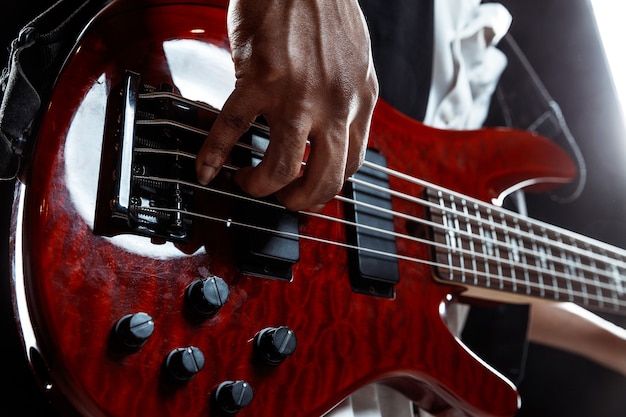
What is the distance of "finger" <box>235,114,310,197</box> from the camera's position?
0.52 m

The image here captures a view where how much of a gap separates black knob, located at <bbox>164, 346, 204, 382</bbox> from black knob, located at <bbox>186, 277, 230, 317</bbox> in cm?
4

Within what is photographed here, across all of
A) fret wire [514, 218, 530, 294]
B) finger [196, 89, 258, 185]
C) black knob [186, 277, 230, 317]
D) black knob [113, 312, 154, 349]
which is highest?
finger [196, 89, 258, 185]

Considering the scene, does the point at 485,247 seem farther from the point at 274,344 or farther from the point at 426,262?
the point at 274,344

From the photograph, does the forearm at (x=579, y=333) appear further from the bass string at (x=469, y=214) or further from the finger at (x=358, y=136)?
the finger at (x=358, y=136)

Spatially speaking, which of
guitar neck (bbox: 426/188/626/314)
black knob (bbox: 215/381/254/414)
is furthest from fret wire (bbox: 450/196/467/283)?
black knob (bbox: 215/381/254/414)

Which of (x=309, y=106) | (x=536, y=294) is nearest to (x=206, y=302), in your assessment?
(x=309, y=106)

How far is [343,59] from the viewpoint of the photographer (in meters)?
0.57

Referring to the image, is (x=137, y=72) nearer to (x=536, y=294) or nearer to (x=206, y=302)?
(x=206, y=302)

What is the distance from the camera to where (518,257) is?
951mm

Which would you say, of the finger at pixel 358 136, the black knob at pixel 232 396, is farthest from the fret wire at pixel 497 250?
the black knob at pixel 232 396

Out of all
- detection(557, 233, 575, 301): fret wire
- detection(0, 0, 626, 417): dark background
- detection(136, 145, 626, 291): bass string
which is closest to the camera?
detection(136, 145, 626, 291): bass string

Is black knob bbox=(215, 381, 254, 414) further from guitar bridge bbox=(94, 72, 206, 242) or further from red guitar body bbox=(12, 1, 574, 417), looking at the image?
guitar bridge bbox=(94, 72, 206, 242)

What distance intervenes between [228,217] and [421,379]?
1.03 ft

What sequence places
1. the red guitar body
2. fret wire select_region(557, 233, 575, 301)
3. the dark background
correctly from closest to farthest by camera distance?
the red guitar body
fret wire select_region(557, 233, 575, 301)
the dark background
